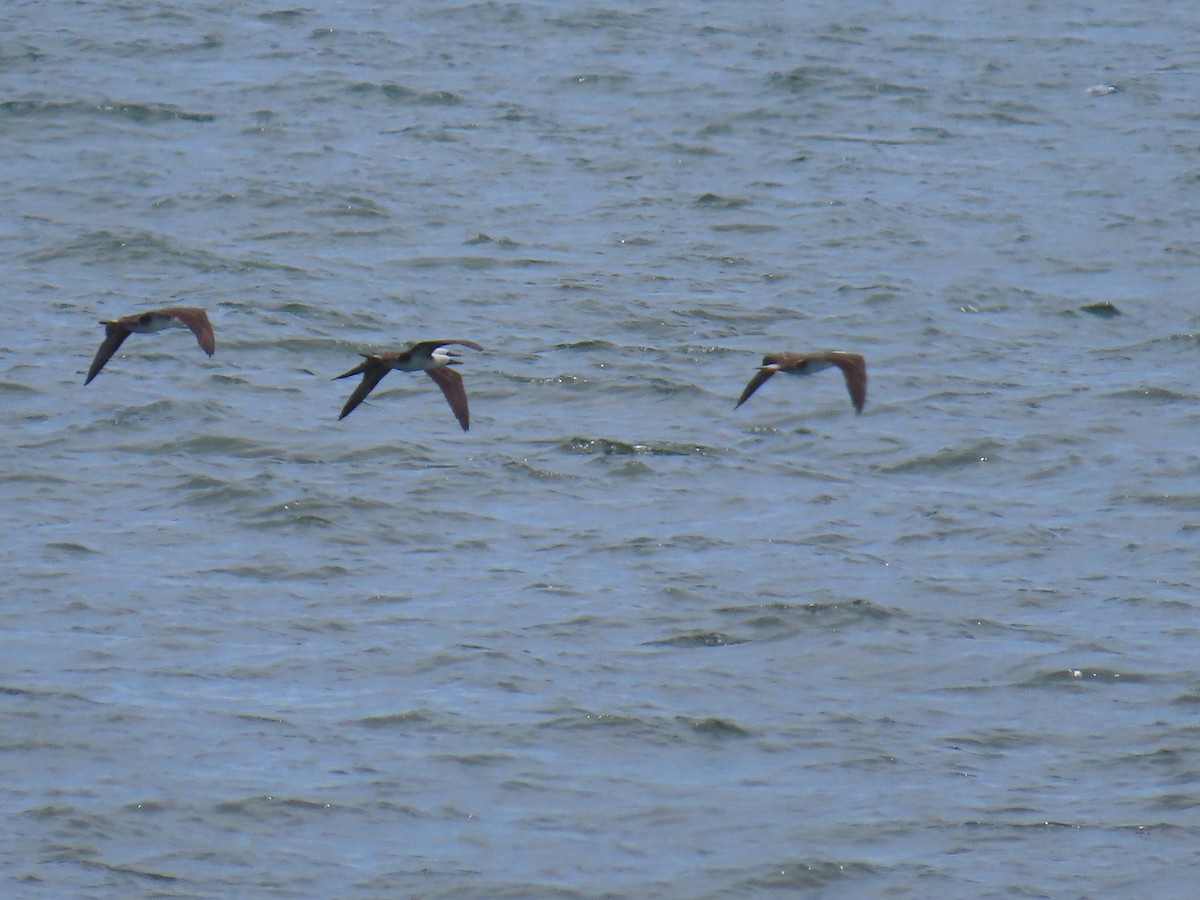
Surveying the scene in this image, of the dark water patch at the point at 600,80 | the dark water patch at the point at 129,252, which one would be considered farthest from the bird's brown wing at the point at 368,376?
the dark water patch at the point at 600,80

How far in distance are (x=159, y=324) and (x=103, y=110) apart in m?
13.9

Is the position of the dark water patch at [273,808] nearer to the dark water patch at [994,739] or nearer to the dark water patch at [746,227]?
the dark water patch at [994,739]

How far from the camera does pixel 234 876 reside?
10195mm

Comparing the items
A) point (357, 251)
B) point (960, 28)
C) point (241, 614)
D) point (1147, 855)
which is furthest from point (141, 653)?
point (960, 28)

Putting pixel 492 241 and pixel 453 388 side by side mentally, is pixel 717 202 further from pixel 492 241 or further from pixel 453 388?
pixel 453 388

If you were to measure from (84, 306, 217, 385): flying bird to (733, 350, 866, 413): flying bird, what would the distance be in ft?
9.89

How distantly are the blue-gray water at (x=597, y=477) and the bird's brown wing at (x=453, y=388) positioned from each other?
5.47 feet

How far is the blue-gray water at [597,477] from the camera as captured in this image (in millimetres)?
10906

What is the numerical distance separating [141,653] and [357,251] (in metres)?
9.16

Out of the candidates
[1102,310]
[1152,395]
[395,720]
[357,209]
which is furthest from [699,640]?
[357,209]

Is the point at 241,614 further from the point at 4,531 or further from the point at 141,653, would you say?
the point at 4,531

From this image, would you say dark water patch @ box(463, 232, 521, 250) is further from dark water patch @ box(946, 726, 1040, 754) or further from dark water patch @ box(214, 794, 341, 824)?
dark water patch @ box(214, 794, 341, 824)

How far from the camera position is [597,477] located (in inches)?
622

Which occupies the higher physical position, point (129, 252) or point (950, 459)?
point (129, 252)
